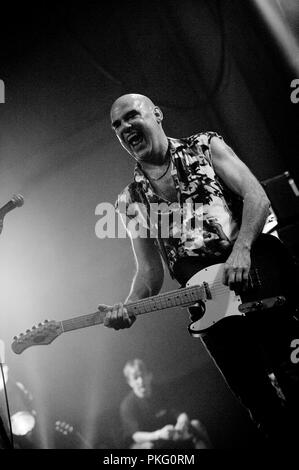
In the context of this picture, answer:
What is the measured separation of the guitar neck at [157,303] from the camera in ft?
6.28

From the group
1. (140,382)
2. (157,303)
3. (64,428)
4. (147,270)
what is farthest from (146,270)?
(64,428)

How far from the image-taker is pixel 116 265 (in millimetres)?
3986

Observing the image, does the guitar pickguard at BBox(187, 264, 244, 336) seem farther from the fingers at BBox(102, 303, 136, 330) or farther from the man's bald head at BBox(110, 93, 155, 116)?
the man's bald head at BBox(110, 93, 155, 116)

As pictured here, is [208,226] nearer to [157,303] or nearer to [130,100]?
[157,303]

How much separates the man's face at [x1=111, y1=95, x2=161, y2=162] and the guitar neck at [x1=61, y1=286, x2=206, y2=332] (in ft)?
2.68

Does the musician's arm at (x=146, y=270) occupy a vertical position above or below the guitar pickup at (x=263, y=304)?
above

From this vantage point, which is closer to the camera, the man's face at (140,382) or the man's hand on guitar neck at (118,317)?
the man's hand on guitar neck at (118,317)

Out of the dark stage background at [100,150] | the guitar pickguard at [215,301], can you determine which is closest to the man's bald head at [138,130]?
the guitar pickguard at [215,301]

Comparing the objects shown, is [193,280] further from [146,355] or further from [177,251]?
[146,355]

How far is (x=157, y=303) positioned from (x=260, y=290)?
646 millimetres

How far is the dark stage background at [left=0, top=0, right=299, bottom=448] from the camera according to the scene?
314 centimetres

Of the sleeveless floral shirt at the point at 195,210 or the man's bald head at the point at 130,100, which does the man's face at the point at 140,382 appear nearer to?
the sleeveless floral shirt at the point at 195,210

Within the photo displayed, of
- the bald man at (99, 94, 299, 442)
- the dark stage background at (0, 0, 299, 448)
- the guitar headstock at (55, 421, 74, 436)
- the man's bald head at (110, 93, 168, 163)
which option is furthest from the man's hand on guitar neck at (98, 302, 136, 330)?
the guitar headstock at (55, 421, 74, 436)

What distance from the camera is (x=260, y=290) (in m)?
1.68
